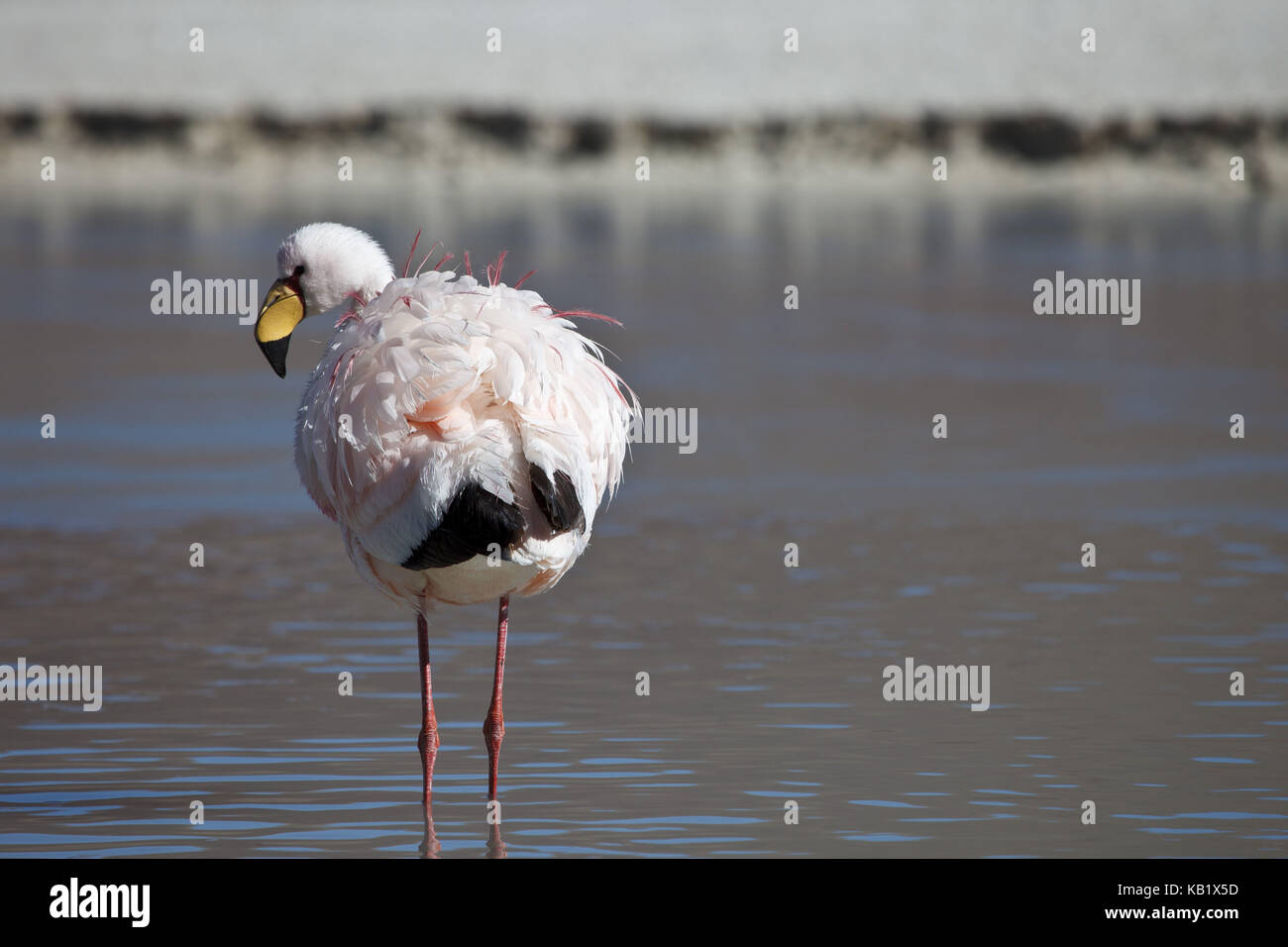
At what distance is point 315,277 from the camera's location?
719cm

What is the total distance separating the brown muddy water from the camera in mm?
6637

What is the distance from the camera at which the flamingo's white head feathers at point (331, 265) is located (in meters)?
7.16

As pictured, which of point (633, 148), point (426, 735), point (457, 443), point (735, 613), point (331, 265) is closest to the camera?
point (457, 443)

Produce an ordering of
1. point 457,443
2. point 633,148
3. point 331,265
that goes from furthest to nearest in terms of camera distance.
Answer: point 633,148 < point 331,265 < point 457,443

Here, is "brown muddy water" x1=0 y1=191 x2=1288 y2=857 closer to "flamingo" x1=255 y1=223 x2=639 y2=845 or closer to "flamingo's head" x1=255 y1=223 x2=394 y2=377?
"flamingo" x1=255 y1=223 x2=639 y2=845

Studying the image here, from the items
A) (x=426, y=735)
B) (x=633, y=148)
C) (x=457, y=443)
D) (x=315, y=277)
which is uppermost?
(x=633, y=148)

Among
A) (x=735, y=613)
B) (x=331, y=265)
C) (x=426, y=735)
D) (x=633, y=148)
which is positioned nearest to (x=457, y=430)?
(x=426, y=735)

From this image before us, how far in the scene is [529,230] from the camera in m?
27.1

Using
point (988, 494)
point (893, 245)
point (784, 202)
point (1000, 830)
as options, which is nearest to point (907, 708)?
point (1000, 830)

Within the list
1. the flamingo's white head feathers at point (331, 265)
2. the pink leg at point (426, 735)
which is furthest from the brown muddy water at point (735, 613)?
the flamingo's white head feathers at point (331, 265)

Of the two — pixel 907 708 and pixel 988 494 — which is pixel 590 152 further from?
pixel 907 708

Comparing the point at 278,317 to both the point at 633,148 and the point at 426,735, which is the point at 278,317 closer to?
the point at 426,735

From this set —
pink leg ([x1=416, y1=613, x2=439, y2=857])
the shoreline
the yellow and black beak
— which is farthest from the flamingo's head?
the shoreline

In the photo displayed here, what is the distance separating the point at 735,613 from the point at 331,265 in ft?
9.32
